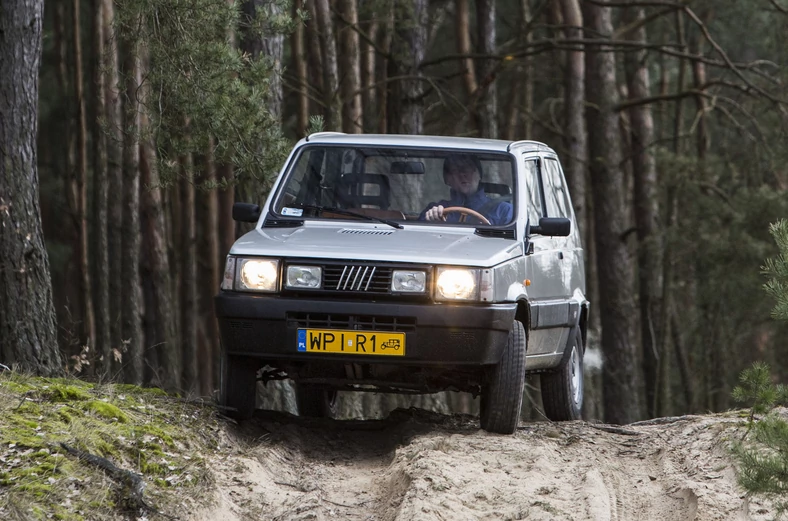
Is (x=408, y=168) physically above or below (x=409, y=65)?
below

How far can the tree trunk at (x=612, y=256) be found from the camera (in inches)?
840

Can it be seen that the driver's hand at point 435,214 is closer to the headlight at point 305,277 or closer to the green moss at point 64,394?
the headlight at point 305,277

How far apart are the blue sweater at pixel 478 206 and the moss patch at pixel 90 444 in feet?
7.03

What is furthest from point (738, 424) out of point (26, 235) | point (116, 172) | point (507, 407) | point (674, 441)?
point (116, 172)

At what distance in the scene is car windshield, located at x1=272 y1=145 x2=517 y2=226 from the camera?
8656 millimetres

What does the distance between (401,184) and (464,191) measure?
0.45m

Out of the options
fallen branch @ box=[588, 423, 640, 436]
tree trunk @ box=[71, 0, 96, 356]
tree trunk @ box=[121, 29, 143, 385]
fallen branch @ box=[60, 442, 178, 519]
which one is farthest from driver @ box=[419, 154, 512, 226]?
tree trunk @ box=[71, 0, 96, 356]

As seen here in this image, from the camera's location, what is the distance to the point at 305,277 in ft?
24.7

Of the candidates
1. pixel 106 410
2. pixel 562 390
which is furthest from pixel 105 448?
pixel 562 390

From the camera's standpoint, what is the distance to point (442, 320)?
7398 mm

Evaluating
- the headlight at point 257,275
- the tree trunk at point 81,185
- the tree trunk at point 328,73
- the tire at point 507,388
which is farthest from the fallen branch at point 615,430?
the tree trunk at point 81,185

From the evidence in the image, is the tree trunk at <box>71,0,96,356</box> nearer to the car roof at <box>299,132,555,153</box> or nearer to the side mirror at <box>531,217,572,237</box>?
the car roof at <box>299,132,555,153</box>

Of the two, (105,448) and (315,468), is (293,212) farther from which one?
(105,448)

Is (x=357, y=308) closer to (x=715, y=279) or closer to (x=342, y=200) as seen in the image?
(x=342, y=200)
